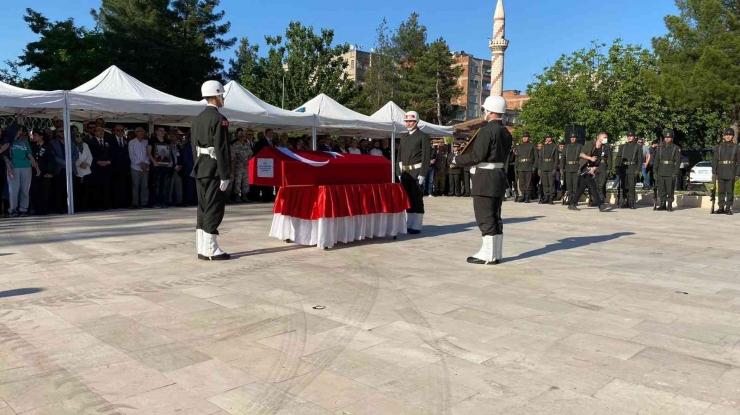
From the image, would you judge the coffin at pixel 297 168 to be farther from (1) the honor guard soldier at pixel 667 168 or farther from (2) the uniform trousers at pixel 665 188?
(2) the uniform trousers at pixel 665 188

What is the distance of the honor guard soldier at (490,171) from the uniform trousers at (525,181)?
34.1 feet

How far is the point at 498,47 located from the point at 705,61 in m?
33.0

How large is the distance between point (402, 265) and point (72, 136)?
9.14 m

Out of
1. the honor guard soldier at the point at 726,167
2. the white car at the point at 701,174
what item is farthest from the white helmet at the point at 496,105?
the white car at the point at 701,174

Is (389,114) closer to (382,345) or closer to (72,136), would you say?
(72,136)

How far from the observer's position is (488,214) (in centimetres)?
675

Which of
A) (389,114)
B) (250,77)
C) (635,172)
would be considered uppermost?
(250,77)

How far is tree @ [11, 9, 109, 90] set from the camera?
31.2 m

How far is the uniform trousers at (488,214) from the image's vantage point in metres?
6.74

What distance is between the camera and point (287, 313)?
183 inches

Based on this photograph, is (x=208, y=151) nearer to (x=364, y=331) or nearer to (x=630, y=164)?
(x=364, y=331)

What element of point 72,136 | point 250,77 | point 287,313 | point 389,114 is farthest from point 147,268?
point 250,77

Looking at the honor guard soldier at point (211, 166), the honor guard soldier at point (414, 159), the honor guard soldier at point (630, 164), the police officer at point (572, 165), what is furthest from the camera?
the police officer at point (572, 165)

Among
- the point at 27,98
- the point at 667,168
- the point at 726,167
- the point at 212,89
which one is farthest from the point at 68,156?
the point at 726,167
